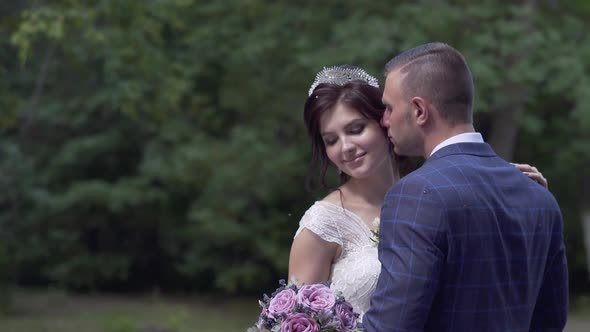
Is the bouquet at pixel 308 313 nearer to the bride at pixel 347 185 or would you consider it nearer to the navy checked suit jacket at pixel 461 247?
the navy checked suit jacket at pixel 461 247

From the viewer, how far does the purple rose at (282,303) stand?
8.63 ft

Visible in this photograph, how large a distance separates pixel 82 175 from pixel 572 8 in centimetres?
877

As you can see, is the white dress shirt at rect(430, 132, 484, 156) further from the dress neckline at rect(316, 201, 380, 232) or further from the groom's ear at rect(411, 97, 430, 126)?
the dress neckline at rect(316, 201, 380, 232)

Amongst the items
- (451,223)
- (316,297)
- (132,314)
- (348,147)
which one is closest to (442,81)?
(451,223)

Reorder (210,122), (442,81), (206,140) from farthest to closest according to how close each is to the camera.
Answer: (210,122) < (206,140) < (442,81)

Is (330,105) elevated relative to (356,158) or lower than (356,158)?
elevated

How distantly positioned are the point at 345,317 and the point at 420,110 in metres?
0.64

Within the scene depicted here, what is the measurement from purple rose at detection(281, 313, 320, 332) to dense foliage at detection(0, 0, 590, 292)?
6394 millimetres

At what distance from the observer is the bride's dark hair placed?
343 centimetres

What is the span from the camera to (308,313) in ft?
8.52

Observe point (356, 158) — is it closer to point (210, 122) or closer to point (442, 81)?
point (442, 81)

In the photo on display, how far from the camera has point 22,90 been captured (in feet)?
49.1

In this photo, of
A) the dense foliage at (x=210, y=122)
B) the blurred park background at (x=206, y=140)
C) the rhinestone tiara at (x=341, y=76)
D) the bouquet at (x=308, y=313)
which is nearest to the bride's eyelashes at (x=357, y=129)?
the rhinestone tiara at (x=341, y=76)

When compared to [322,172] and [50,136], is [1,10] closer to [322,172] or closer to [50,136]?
[50,136]
